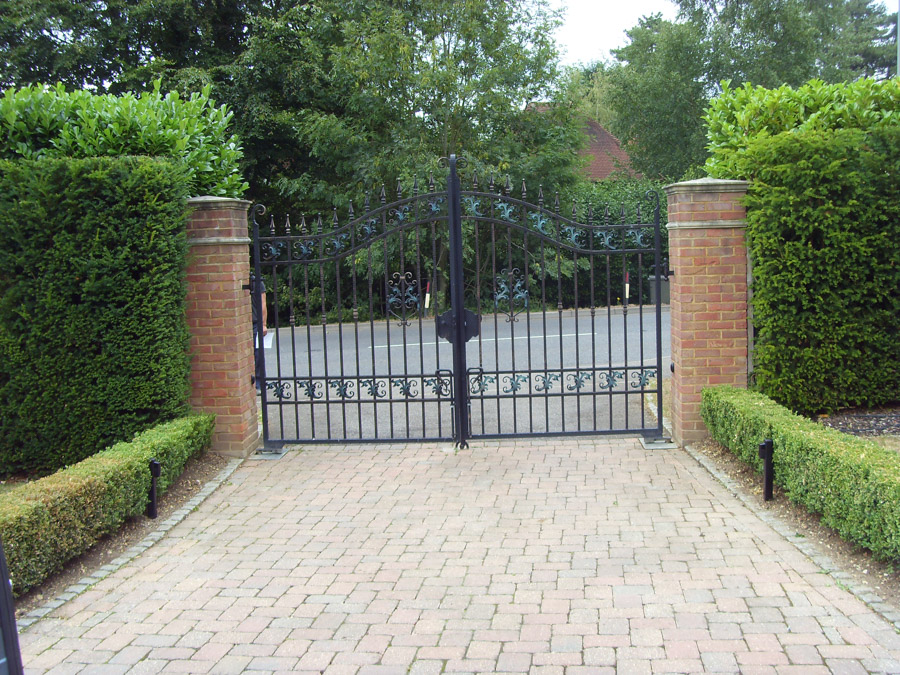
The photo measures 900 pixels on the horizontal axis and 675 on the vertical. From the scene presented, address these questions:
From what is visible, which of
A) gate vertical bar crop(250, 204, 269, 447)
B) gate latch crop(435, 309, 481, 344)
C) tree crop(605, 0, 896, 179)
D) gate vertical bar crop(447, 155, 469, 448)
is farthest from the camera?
tree crop(605, 0, 896, 179)

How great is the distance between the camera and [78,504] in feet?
15.3

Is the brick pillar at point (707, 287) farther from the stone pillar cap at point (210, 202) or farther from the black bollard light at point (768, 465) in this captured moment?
the stone pillar cap at point (210, 202)

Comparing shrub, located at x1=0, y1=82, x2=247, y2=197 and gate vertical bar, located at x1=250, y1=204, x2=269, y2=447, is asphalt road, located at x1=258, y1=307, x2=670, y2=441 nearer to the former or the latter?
gate vertical bar, located at x1=250, y1=204, x2=269, y2=447

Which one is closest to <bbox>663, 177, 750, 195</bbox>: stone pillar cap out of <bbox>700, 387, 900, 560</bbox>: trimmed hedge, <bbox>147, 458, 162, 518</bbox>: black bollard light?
<bbox>700, 387, 900, 560</bbox>: trimmed hedge

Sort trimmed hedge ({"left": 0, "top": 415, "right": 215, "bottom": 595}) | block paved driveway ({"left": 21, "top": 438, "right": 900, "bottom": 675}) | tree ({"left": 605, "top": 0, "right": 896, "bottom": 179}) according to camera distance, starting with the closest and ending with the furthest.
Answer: block paved driveway ({"left": 21, "top": 438, "right": 900, "bottom": 675})
trimmed hedge ({"left": 0, "top": 415, "right": 215, "bottom": 595})
tree ({"left": 605, "top": 0, "right": 896, "bottom": 179})

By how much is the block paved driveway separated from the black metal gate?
1.14 meters

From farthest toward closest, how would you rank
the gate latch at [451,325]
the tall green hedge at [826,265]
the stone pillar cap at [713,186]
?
the gate latch at [451,325] → the stone pillar cap at [713,186] → the tall green hedge at [826,265]

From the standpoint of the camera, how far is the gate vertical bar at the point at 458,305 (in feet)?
22.6

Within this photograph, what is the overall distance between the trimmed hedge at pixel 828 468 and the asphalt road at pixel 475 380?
1218 mm

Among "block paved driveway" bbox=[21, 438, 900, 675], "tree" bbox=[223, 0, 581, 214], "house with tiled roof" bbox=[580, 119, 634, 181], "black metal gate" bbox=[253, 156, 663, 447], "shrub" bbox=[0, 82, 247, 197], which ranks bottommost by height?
"block paved driveway" bbox=[21, 438, 900, 675]

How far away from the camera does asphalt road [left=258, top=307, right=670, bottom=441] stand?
711 centimetres

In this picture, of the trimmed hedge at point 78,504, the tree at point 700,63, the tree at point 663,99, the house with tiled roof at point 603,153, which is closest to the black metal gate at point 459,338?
the trimmed hedge at point 78,504

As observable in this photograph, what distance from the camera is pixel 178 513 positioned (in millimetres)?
5711

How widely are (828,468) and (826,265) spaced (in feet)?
7.82
